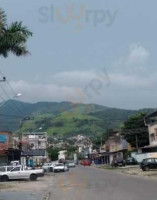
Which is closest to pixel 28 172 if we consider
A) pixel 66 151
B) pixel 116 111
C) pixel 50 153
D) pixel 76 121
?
pixel 76 121

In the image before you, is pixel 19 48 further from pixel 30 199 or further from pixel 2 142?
pixel 2 142

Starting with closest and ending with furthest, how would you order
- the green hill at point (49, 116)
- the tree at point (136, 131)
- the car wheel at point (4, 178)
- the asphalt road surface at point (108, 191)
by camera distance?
the asphalt road surface at point (108, 191) → the car wheel at point (4, 178) → the green hill at point (49, 116) → the tree at point (136, 131)

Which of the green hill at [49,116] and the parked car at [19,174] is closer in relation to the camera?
the parked car at [19,174]

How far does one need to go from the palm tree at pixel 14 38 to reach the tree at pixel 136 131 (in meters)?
68.0

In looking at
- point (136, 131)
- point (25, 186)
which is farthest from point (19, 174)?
point (136, 131)

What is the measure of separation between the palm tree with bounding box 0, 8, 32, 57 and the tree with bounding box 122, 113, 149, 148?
68.0 metres

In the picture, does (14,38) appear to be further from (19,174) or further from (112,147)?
(112,147)

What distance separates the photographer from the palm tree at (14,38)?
24.3 metres

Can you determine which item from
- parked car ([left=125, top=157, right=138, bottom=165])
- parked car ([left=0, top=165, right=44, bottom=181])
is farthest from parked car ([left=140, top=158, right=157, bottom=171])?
parked car ([left=125, top=157, right=138, bottom=165])

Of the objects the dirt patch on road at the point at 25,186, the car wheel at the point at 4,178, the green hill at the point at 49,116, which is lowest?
the dirt patch on road at the point at 25,186

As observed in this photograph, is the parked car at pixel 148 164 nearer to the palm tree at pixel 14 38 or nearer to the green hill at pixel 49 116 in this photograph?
the green hill at pixel 49 116

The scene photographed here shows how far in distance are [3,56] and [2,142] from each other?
138 ft

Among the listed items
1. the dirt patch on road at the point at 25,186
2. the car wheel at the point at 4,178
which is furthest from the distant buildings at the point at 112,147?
the dirt patch on road at the point at 25,186

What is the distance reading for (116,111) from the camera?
7738cm
